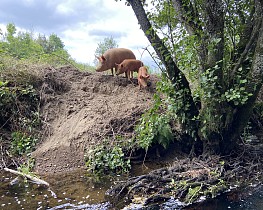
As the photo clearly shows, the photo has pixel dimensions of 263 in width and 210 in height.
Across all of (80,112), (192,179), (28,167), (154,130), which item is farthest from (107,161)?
(80,112)

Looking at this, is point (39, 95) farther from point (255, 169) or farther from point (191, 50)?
point (255, 169)

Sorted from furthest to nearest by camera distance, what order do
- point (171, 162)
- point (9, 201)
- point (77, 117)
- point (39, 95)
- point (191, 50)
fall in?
1. point (39, 95)
2. point (77, 117)
3. point (171, 162)
4. point (191, 50)
5. point (9, 201)

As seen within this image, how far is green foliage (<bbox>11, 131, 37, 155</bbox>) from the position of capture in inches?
253

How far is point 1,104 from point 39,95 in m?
0.87

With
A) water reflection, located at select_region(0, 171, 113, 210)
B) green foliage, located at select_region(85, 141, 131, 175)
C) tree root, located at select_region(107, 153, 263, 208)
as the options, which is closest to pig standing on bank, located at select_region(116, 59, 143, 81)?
green foliage, located at select_region(85, 141, 131, 175)

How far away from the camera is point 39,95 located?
7527mm

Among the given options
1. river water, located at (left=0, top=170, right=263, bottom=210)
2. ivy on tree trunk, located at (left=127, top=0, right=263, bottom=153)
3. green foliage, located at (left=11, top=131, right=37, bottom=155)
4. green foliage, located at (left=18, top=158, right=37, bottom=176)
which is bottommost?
river water, located at (left=0, top=170, right=263, bottom=210)

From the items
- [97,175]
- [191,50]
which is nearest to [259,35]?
[191,50]

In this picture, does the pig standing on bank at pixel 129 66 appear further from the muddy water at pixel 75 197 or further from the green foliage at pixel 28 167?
the muddy water at pixel 75 197

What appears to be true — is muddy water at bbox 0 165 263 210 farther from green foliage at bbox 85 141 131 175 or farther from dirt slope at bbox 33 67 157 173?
dirt slope at bbox 33 67 157 173

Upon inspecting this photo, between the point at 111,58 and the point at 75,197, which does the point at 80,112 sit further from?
the point at 75,197

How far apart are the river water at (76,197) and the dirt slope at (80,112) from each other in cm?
79

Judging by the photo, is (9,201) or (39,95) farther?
(39,95)

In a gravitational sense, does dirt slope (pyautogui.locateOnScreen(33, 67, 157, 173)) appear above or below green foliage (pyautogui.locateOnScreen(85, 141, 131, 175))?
above
